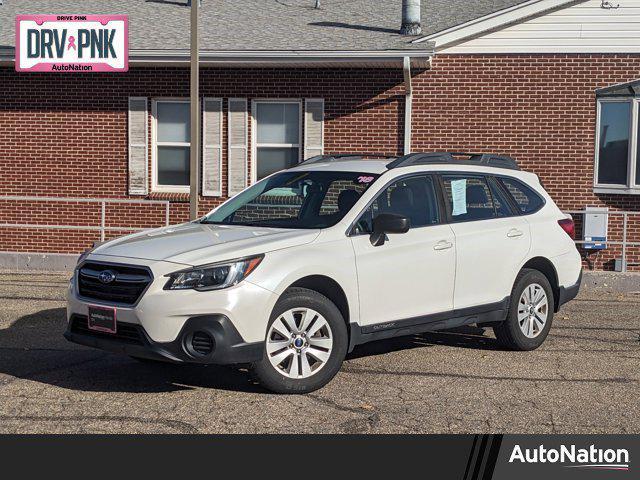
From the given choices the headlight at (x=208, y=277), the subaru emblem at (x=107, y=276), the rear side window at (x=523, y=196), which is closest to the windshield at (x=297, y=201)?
the headlight at (x=208, y=277)

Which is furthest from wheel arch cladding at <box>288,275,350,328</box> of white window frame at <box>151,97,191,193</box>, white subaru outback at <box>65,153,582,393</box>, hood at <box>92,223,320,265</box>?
white window frame at <box>151,97,191,193</box>

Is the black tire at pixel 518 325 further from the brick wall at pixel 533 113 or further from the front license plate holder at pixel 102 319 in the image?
the brick wall at pixel 533 113

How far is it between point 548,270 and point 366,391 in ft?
8.86

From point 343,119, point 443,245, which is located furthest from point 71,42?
point 443,245

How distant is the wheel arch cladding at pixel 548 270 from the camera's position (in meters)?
9.24

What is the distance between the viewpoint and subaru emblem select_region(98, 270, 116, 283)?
23.9 feet

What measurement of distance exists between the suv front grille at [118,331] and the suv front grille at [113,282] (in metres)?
0.17

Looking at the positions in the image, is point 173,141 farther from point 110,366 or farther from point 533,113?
point 110,366

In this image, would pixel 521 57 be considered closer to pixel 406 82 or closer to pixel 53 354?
pixel 406 82

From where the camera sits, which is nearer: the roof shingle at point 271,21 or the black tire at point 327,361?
the black tire at point 327,361

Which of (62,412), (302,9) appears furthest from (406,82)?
(62,412)

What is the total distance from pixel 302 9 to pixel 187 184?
422 centimetres

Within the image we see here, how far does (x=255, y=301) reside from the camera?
7.02 m

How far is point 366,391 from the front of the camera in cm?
754
